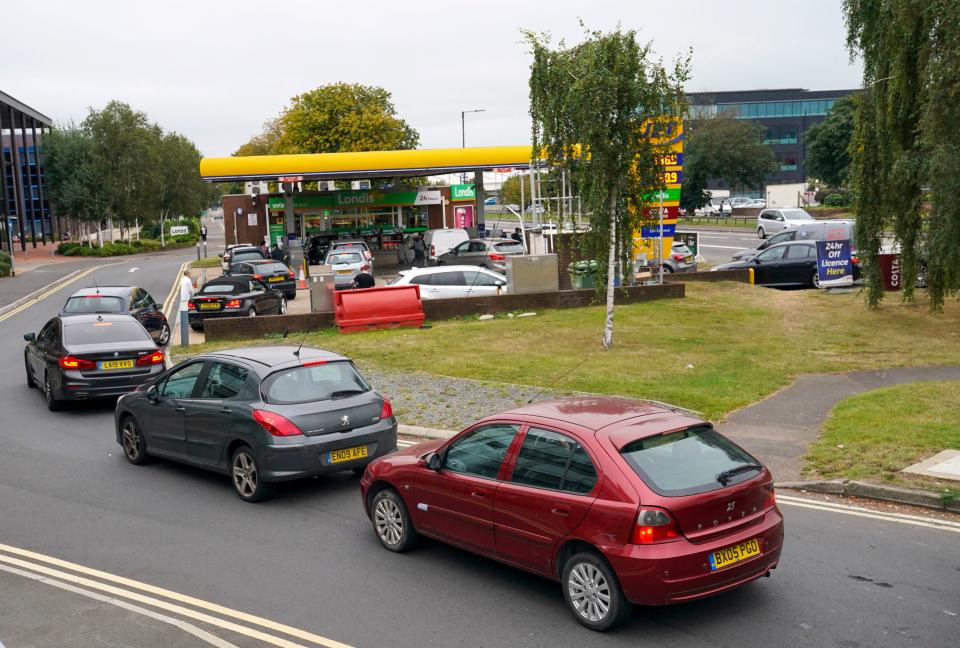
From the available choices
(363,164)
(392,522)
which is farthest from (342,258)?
(392,522)

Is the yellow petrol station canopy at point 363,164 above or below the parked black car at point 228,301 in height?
above

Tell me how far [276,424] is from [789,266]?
73.1 feet

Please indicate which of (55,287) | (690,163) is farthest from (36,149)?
(690,163)

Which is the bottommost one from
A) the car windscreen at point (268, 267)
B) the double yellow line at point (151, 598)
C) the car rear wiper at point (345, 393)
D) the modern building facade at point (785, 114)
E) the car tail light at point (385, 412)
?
the double yellow line at point (151, 598)

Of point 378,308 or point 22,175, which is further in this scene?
point 22,175

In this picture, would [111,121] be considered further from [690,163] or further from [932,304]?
[932,304]

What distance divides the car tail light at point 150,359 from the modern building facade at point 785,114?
108553 millimetres

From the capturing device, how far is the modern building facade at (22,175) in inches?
2682

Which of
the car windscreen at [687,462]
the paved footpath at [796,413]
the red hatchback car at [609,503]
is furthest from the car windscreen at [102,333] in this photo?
the car windscreen at [687,462]

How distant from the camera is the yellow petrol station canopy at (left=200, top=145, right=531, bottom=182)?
38438 millimetres

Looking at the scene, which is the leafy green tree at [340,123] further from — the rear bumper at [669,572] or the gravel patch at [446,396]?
the rear bumper at [669,572]

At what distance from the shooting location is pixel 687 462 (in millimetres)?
6273

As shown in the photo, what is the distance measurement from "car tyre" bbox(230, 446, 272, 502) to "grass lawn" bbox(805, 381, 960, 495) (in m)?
5.90

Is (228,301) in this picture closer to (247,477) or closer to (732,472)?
(247,477)
